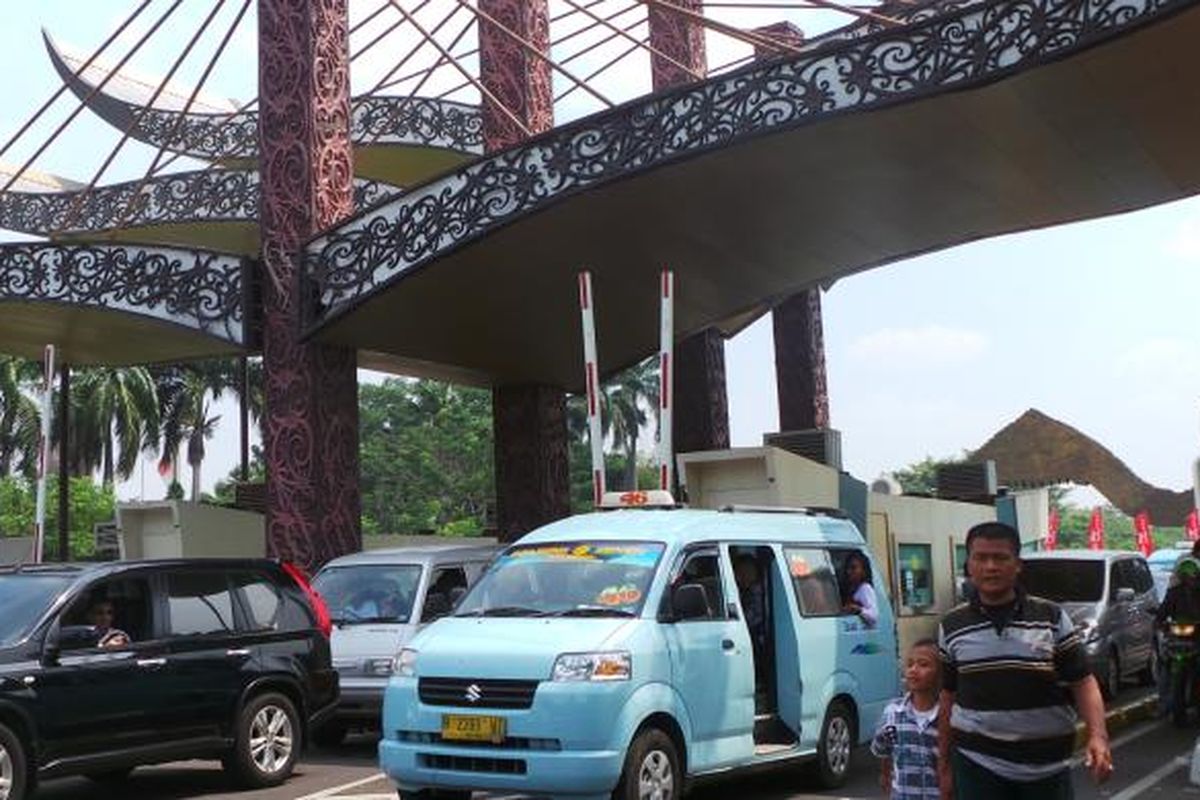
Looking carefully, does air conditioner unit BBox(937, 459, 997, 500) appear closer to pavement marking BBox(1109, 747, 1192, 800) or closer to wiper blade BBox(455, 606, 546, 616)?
pavement marking BBox(1109, 747, 1192, 800)

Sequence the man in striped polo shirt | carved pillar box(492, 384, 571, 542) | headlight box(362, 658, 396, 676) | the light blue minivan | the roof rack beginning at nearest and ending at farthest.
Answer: the man in striped polo shirt, the light blue minivan, the roof rack, headlight box(362, 658, 396, 676), carved pillar box(492, 384, 571, 542)

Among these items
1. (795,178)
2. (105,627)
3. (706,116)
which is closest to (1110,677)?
(795,178)

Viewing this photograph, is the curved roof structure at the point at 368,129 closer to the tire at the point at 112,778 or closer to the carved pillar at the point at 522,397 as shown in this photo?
the carved pillar at the point at 522,397

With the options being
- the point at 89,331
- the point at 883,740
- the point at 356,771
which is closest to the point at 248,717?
the point at 356,771

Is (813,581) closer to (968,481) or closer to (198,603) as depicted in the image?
(198,603)

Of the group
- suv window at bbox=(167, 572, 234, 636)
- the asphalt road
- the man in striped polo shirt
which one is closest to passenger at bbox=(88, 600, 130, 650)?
suv window at bbox=(167, 572, 234, 636)

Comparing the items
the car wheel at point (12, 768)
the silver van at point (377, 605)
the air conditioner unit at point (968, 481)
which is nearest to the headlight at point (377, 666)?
the silver van at point (377, 605)

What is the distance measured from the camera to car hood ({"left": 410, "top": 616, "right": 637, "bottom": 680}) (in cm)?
727

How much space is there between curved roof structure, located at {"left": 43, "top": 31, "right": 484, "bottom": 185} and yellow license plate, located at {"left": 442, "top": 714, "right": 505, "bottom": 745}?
19.3m

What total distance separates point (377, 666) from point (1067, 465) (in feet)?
61.4

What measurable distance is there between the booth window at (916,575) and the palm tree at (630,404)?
4550cm

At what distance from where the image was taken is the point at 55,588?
884 centimetres

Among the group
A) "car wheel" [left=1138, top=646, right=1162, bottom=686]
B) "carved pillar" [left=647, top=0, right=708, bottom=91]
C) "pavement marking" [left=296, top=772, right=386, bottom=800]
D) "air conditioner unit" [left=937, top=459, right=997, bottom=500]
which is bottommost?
"car wheel" [left=1138, top=646, right=1162, bottom=686]

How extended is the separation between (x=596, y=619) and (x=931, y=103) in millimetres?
7202
